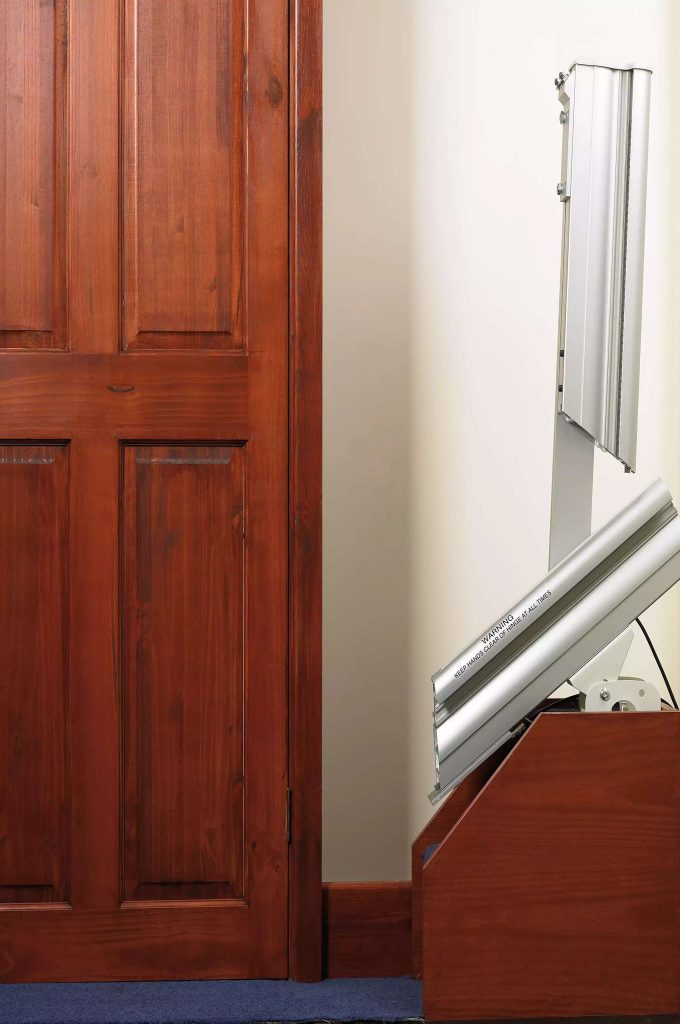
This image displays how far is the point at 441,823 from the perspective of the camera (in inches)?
49.0

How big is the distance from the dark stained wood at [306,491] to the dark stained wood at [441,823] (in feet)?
0.78

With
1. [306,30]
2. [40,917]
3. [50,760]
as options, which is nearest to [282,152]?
[306,30]

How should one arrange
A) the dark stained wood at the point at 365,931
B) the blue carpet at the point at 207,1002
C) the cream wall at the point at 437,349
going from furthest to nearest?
1. the cream wall at the point at 437,349
2. the dark stained wood at the point at 365,931
3. the blue carpet at the point at 207,1002

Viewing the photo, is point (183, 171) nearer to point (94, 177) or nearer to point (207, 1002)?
point (94, 177)

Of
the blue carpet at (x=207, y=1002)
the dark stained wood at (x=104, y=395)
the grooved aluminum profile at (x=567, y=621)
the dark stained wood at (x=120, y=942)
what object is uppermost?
the dark stained wood at (x=104, y=395)

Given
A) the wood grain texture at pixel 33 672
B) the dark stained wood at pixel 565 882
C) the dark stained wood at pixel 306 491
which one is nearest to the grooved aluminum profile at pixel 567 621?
the dark stained wood at pixel 565 882

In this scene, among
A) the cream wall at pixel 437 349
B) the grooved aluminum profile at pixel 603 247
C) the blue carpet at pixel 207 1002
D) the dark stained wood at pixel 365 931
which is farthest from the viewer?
the cream wall at pixel 437 349

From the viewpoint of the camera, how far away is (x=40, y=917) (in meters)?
1.48

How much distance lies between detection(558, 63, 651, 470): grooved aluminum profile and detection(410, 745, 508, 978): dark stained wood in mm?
434

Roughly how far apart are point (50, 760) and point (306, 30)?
1.26 meters

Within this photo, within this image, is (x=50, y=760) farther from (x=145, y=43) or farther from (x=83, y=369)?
(x=145, y=43)

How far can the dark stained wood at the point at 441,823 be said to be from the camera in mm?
1143

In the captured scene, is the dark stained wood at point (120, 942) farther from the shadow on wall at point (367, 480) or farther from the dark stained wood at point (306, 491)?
the shadow on wall at point (367, 480)

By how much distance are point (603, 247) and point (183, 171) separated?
721 mm
